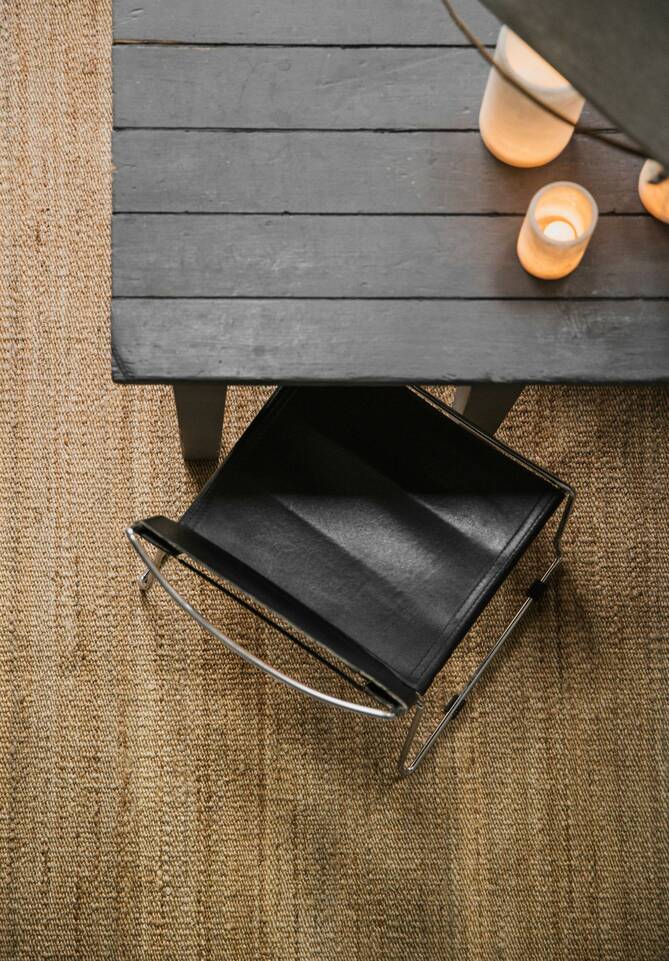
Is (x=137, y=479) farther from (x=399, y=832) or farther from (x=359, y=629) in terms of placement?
(x=399, y=832)

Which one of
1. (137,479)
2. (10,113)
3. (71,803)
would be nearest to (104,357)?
(137,479)

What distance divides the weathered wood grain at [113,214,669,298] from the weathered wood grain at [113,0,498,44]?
24 cm

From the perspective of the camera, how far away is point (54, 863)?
1.59m

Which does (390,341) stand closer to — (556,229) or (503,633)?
(556,229)

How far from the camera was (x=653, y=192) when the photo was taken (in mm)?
1154

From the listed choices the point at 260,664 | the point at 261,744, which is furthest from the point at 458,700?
the point at 260,664

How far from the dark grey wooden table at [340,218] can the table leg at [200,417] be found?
0.38ft

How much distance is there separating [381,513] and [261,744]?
1.75 feet

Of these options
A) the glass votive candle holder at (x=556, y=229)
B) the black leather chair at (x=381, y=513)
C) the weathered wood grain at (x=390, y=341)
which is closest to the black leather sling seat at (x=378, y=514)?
the black leather chair at (x=381, y=513)

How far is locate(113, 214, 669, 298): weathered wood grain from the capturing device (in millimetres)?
1173

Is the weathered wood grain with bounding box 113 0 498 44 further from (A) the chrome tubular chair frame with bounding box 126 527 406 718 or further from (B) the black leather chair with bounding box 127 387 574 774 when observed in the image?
(A) the chrome tubular chair frame with bounding box 126 527 406 718

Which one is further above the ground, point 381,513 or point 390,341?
point 390,341

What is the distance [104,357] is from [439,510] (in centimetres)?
73

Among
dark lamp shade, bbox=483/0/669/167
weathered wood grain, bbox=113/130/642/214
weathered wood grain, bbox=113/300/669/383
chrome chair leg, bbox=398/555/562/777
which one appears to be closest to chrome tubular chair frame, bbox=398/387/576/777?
chrome chair leg, bbox=398/555/562/777
